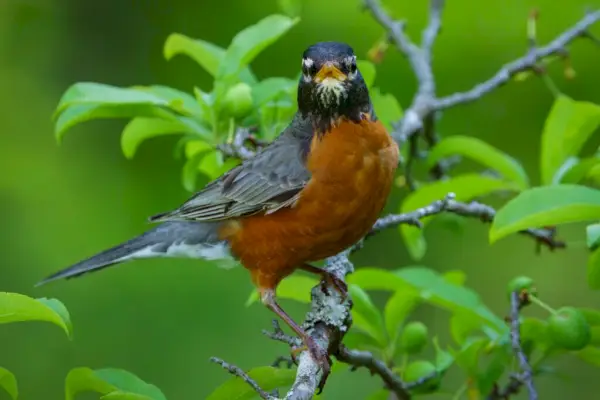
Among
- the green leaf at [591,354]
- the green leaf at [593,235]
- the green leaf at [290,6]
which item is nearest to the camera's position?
the green leaf at [593,235]

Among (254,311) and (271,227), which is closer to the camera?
(271,227)

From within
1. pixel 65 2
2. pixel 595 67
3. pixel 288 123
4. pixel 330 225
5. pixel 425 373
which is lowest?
pixel 425 373

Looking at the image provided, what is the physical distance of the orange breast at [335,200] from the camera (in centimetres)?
289

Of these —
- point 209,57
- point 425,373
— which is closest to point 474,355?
point 425,373

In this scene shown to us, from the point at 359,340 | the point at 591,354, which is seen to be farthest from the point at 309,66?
the point at 591,354

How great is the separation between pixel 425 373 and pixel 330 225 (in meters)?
0.53

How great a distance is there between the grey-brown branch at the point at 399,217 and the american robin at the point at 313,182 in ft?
0.31

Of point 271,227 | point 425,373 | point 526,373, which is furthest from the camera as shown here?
point 271,227

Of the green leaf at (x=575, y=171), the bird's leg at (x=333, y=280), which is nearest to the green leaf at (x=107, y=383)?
the bird's leg at (x=333, y=280)

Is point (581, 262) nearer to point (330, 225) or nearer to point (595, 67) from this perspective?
point (595, 67)

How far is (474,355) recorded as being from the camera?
269 centimetres

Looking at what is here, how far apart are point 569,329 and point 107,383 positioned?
1.21 m

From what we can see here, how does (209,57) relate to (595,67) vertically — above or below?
below

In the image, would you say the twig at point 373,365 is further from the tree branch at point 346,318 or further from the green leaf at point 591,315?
the green leaf at point 591,315
